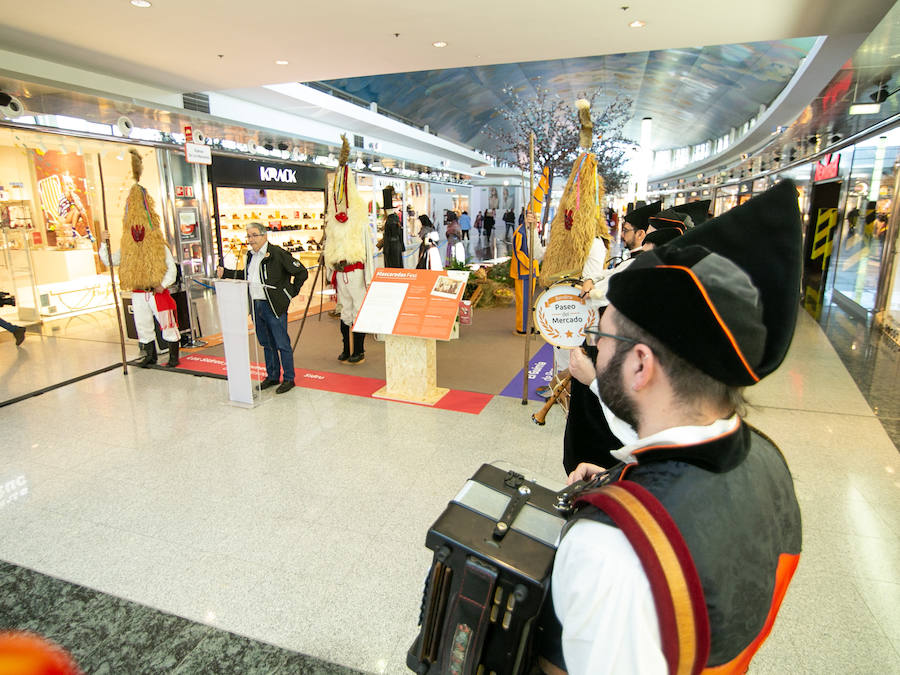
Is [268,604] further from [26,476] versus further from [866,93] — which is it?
[866,93]

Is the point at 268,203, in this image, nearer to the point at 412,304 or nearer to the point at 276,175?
the point at 276,175

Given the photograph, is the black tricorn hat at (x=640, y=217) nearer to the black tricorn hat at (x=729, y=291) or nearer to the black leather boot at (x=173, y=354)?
the black tricorn hat at (x=729, y=291)

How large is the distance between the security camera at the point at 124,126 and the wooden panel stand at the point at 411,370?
16.0ft

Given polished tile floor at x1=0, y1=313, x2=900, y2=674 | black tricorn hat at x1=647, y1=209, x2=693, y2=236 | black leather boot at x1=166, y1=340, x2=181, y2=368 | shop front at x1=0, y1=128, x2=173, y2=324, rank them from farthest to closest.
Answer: shop front at x1=0, y1=128, x2=173, y2=324 → black leather boot at x1=166, y1=340, x2=181, y2=368 → black tricorn hat at x1=647, y1=209, x2=693, y2=236 → polished tile floor at x1=0, y1=313, x2=900, y2=674

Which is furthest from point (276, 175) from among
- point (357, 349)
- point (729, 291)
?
point (729, 291)

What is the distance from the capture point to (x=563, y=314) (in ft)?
13.8

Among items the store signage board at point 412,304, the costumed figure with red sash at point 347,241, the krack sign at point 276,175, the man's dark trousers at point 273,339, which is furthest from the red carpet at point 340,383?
the krack sign at point 276,175

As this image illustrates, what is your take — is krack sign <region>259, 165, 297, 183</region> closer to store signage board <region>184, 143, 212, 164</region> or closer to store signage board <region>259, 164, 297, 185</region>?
store signage board <region>259, 164, 297, 185</region>

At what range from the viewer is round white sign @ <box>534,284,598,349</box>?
416 centimetres

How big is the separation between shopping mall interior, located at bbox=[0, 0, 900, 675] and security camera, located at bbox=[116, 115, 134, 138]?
0.09 ft

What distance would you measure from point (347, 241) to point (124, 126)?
3579 mm

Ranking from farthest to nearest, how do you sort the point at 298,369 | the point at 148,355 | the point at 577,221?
the point at 148,355, the point at 298,369, the point at 577,221

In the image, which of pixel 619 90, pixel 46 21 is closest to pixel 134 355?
pixel 46 21

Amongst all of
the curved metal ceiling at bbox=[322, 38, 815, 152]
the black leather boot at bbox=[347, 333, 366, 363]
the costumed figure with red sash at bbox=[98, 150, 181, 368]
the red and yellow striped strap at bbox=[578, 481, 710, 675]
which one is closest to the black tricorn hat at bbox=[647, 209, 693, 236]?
the red and yellow striped strap at bbox=[578, 481, 710, 675]
